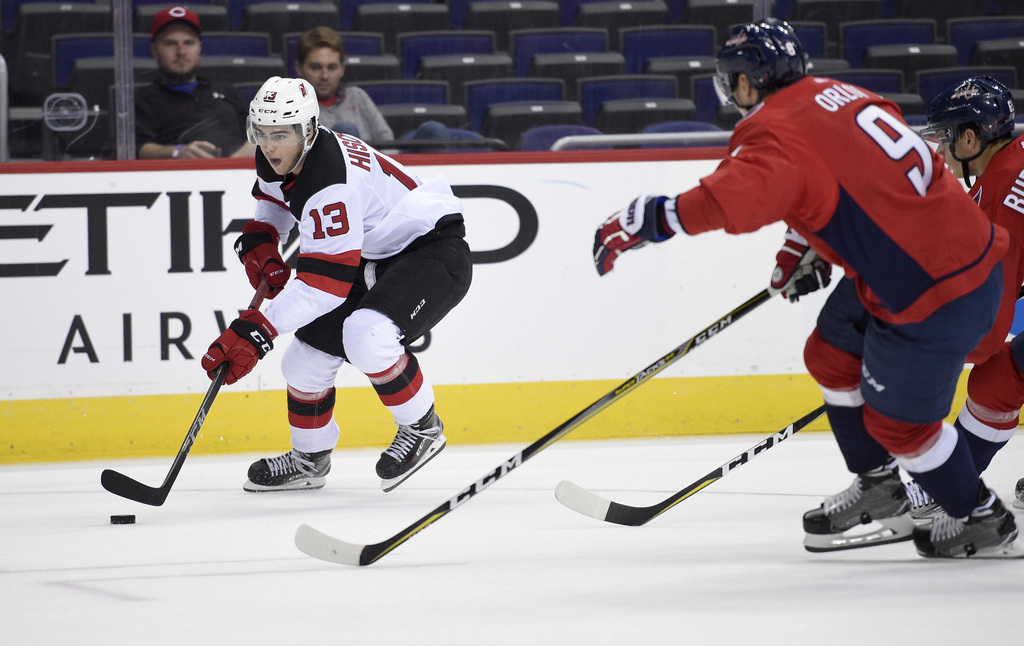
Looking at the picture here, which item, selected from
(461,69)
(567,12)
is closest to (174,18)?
(461,69)

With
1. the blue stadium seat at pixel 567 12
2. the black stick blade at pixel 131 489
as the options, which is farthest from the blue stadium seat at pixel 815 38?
the black stick blade at pixel 131 489

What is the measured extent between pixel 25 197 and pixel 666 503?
2407 millimetres

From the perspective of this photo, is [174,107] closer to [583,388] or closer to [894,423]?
[583,388]

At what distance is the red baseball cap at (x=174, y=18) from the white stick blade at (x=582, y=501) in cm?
238

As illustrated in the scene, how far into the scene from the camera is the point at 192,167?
393 cm

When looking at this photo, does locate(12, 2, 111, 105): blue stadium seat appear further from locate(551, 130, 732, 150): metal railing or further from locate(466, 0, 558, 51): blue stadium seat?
locate(551, 130, 732, 150): metal railing

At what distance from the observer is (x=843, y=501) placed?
7.80ft

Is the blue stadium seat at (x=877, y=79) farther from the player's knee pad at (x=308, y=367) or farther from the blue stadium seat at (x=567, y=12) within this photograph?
the player's knee pad at (x=308, y=367)

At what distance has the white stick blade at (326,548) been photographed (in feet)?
7.57

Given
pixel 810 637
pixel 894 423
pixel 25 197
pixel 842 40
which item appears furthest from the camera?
pixel 842 40

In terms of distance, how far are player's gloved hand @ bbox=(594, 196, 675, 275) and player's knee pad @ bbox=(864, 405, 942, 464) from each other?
555 mm

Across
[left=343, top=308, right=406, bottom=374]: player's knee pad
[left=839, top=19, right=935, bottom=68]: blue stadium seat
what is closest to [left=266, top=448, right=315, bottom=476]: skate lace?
[left=343, top=308, right=406, bottom=374]: player's knee pad

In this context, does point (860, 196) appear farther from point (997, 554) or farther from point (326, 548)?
point (326, 548)

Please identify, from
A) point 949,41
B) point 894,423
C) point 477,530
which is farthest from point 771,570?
point 949,41
